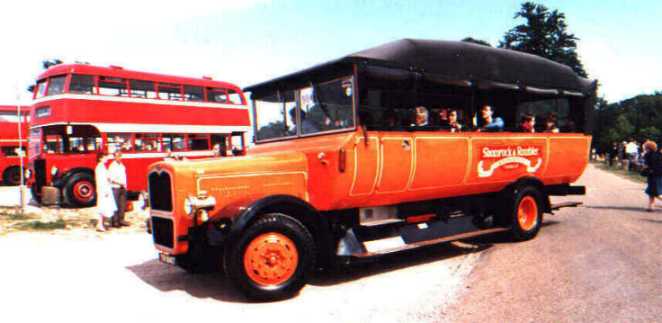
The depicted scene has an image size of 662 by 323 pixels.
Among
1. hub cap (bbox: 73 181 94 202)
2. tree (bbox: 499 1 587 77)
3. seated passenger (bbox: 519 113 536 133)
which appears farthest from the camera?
tree (bbox: 499 1 587 77)

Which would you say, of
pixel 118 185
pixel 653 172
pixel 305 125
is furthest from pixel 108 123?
pixel 653 172

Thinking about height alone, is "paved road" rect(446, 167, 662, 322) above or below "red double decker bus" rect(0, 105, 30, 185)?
below

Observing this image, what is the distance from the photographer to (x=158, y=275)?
6133 millimetres

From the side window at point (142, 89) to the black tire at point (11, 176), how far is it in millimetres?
10999

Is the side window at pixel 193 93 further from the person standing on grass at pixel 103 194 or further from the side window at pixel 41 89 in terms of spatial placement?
the person standing on grass at pixel 103 194

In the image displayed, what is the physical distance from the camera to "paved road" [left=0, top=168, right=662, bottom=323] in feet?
13.8

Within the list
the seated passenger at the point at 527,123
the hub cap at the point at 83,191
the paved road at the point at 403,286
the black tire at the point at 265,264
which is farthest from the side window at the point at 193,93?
the black tire at the point at 265,264

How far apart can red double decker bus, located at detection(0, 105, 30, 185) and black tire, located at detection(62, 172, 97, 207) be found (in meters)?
10.5

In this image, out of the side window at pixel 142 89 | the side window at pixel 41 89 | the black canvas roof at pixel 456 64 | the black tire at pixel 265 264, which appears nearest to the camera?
the black tire at pixel 265 264

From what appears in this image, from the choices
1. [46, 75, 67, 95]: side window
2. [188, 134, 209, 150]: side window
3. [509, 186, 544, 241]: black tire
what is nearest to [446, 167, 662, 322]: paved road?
[509, 186, 544, 241]: black tire

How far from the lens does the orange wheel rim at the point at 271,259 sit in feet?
15.5

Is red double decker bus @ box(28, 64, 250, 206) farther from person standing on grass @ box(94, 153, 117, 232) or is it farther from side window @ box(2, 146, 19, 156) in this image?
side window @ box(2, 146, 19, 156)

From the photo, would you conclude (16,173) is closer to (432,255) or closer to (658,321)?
(432,255)

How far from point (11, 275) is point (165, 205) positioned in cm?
272
